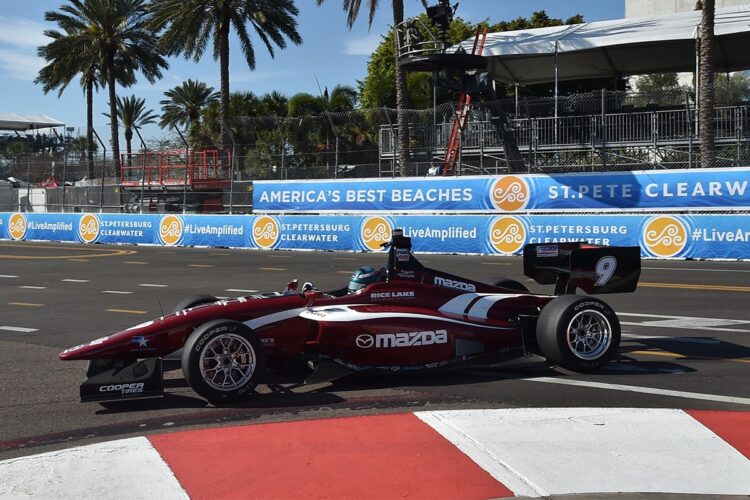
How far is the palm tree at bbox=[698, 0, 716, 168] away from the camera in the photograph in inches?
889

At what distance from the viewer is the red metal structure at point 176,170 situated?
3241 centimetres

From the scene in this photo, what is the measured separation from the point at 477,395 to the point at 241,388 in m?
1.87

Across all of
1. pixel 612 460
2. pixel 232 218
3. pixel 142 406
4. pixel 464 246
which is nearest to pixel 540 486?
pixel 612 460

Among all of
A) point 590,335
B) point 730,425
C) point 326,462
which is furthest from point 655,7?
point 326,462

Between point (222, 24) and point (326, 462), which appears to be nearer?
point (326, 462)

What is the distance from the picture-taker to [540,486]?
4605mm

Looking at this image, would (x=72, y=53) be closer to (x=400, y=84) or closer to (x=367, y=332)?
(x=400, y=84)

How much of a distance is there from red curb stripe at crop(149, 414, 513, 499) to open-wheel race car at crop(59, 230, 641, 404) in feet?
2.95

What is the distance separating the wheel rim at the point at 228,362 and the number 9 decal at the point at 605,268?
11.5 ft

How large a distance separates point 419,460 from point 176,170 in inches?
1247

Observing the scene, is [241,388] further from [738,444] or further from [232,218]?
[232,218]

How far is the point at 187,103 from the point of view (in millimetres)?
70562

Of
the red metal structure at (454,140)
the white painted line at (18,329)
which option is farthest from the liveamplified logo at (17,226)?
the white painted line at (18,329)

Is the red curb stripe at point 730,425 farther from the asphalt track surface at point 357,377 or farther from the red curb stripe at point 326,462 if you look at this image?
the red curb stripe at point 326,462
